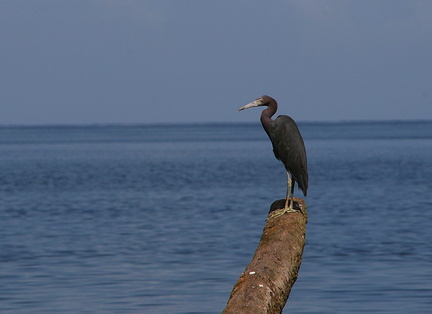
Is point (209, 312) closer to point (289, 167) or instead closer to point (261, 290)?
point (289, 167)

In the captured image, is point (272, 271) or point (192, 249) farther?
point (192, 249)

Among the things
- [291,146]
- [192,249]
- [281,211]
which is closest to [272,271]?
[281,211]

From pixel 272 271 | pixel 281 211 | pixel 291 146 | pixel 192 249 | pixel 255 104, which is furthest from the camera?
pixel 192 249

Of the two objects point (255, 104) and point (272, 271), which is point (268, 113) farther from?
point (272, 271)

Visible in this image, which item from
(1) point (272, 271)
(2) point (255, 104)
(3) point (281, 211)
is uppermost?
(2) point (255, 104)

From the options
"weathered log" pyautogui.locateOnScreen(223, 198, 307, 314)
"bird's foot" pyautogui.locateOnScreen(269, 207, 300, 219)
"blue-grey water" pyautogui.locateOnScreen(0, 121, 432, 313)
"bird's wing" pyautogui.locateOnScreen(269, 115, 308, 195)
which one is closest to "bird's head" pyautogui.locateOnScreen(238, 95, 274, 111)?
"bird's wing" pyautogui.locateOnScreen(269, 115, 308, 195)

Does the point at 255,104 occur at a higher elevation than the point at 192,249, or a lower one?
higher

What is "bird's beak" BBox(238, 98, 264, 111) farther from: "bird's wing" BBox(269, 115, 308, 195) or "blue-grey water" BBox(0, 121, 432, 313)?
"blue-grey water" BBox(0, 121, 432, 313)

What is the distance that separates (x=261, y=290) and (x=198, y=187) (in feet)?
114

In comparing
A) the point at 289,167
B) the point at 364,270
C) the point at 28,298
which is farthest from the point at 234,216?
the point at 289,167

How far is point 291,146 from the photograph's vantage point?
1180cm

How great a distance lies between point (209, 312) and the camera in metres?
13.1

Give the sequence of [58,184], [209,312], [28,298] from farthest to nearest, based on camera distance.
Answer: [58,184]
[28,298]
[209,312]

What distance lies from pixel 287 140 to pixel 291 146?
0.34ft
